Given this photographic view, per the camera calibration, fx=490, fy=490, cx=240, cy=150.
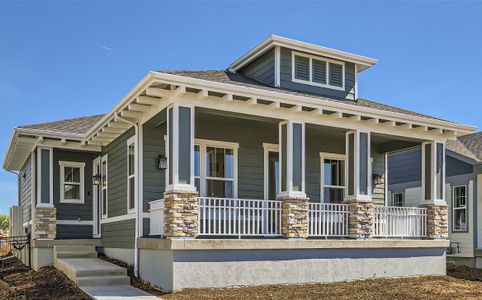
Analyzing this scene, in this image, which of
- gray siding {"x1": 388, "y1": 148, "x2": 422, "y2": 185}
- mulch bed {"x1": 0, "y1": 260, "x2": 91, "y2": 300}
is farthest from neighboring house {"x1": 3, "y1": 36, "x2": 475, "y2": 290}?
gray siding {"x1": 388, "y1": 148, "x2": 422, "y2": 185}

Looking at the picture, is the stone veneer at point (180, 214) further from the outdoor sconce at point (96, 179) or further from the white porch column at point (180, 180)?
the outdoor sconce at point (96, 179)

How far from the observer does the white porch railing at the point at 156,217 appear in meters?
9.64

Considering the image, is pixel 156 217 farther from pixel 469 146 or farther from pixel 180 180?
pixel 469 146

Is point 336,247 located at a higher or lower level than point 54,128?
lower

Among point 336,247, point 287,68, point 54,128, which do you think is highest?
point 287,68

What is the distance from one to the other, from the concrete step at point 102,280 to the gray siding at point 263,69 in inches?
238

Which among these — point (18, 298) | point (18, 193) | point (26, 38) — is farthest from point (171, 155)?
point (18, 193)

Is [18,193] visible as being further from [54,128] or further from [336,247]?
[336,247]

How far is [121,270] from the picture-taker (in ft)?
33.4

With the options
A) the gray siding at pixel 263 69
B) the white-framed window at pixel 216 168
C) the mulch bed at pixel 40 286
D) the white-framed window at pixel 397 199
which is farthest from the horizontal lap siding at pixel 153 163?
the white-framed window at pixel 397 199

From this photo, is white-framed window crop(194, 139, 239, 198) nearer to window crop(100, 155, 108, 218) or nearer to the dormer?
the dormer

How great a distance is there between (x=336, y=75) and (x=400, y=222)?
4268mm

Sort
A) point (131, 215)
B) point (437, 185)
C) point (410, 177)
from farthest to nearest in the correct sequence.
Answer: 1. point (410, 177)
2. point (437, 185)
3. point (131, 215)

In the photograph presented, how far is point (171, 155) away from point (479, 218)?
1138cm
